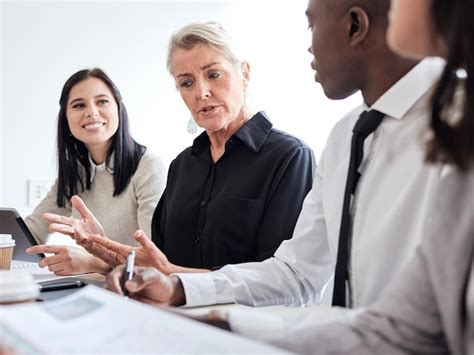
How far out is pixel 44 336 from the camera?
0.67m

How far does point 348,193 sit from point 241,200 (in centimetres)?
65

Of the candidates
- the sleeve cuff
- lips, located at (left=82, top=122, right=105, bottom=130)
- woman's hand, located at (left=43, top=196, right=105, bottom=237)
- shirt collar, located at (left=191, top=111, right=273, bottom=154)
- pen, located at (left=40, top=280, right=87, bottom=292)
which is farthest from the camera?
lips, located at (left=82, top=122, right=105, bottom=130)

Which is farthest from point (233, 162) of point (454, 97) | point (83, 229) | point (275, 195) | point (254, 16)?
point (254, 16)

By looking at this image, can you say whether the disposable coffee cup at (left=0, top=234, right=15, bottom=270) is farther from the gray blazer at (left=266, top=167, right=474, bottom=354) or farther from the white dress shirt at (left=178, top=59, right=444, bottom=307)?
the gray blazer at (left=266, top=167, right=474, bottom=354)

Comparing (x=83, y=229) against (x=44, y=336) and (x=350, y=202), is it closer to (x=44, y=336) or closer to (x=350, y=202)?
(x=350, y=202)

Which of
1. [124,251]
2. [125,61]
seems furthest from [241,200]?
[125,61]

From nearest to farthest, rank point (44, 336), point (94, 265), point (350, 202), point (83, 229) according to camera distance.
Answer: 1. point (44, 336)
2. point (350, 202)
3. point (94, 265)
4. point (83, 229)

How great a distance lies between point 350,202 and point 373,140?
130 mm

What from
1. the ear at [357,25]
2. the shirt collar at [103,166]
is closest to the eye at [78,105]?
the shirt collar at [103,166]

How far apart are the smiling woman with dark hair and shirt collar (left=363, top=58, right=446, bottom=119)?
4.37 feet

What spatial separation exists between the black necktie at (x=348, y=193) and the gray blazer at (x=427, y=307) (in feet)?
0.85

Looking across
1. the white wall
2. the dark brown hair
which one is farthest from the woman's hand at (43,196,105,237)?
the white wall

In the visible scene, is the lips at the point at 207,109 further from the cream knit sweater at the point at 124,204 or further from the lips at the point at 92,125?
the lips at the point at 92,125

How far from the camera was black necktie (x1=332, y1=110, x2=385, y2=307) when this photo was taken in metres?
1.06
